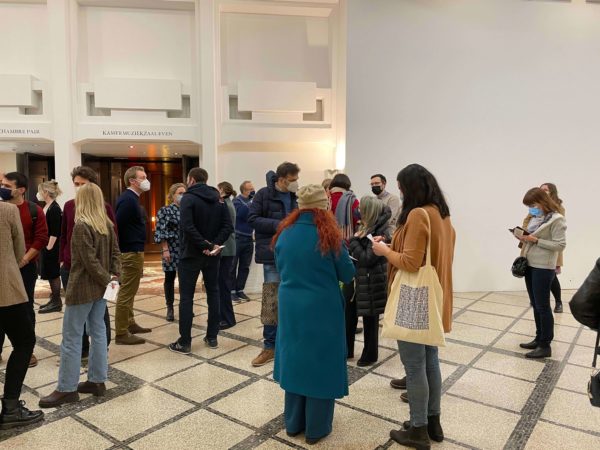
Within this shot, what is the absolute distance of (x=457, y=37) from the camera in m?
6.16

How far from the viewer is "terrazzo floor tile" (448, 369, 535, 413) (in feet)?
9.39

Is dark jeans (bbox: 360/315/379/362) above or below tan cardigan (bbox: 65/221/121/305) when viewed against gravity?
below

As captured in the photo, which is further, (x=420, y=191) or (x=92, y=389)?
(x=92, y=389)

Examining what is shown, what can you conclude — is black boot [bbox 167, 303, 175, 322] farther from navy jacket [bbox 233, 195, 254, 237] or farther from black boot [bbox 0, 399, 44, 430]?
black boot [bbox 0, 399, 44, 430]

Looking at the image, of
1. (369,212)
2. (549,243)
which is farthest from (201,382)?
(549,243)

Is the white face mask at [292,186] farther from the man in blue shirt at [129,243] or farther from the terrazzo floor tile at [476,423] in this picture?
the terrazzo floor tile at [476,423]

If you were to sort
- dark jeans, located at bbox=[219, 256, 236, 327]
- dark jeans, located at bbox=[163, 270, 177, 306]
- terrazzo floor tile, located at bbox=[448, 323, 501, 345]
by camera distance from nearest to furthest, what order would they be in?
terrazzo floor tile, located at bbox=[448, 323, 501, 345], dark jeans, located at bbox=[219, 256, 236, 327], dark jeans, located at bbox=[163, 270, 177, 306]

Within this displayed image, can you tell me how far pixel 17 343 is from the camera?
7.98 feet

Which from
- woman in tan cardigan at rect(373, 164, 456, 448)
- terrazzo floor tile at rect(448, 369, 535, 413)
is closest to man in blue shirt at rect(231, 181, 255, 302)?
terrazzo floor tile at rect(448, 369, 535, 413)

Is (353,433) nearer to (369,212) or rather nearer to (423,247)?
(423,247)

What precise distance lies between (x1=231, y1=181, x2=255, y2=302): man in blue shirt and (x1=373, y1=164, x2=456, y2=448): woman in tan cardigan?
3615 millimetres

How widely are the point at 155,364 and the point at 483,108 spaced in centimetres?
563

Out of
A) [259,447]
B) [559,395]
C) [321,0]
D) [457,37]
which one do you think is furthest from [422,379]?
[321,0]

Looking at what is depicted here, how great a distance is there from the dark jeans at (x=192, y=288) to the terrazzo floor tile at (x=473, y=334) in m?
2.39
